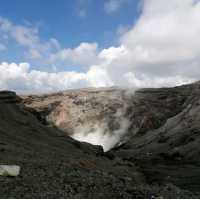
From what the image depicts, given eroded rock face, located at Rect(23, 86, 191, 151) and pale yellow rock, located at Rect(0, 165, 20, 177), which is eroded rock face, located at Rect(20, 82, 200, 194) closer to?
eroded rock face, located at Rect(23, 86, 191, 151)

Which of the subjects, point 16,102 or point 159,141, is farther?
point 159,141

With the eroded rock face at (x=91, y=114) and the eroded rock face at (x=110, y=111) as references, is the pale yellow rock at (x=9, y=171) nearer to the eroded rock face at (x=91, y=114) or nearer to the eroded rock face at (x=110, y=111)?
the eroded rock face at (x=110, y=111)

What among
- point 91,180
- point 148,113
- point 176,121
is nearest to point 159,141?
point 176,121

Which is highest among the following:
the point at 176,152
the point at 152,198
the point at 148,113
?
the point at 148,113

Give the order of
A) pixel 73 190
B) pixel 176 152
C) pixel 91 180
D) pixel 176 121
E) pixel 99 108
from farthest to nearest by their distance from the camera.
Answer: pixel 99 108
pixel 176 121
pixel 176 152
pixel 91 180
pixel 73 190

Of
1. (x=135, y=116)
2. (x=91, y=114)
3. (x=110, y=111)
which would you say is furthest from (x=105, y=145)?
(x=91, y=114)

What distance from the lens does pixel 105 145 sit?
300 ft

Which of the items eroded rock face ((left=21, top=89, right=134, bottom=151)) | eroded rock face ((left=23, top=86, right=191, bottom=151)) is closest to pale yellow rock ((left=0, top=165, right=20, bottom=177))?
eroded rock face ((left=23, top=86, right=191, bottom=151))

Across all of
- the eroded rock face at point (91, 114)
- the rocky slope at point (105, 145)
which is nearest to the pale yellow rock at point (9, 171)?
the rocky slope at point (105, 145)

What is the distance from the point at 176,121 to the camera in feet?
254

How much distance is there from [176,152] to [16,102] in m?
27.2

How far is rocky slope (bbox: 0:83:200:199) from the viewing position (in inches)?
782

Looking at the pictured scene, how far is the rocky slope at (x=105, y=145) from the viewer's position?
1988cm

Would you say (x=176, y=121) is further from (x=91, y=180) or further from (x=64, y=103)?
(x=91, y=180)
